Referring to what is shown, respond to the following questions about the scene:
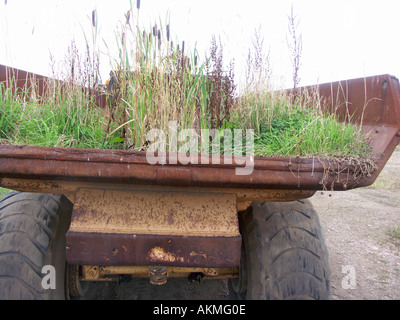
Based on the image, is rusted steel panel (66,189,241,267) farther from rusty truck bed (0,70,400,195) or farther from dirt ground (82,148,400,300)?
dirt ground (82,148,400,300)

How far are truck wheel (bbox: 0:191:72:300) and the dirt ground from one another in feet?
1.47

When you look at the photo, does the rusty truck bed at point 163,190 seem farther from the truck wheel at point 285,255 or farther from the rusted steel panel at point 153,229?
the truck wheel at point 285,255

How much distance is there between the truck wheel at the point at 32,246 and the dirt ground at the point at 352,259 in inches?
17.6

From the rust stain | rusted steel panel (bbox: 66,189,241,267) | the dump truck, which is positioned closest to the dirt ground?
the dump truck

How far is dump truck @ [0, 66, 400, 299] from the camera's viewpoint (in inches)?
47.6

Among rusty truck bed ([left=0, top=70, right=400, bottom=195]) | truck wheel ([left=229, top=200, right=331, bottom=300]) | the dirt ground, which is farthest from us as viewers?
the dirt ground

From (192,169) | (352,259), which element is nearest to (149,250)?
(192,169)

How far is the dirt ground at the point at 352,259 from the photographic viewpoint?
8.32 ft

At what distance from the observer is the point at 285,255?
4.94ft

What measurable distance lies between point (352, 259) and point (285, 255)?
230 centimetres

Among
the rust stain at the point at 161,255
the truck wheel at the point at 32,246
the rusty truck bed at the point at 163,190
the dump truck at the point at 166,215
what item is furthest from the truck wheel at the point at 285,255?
the truck wheel at the point at 32,246

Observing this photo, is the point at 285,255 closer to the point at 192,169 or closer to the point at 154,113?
the point at 192,169

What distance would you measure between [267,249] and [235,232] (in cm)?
28
